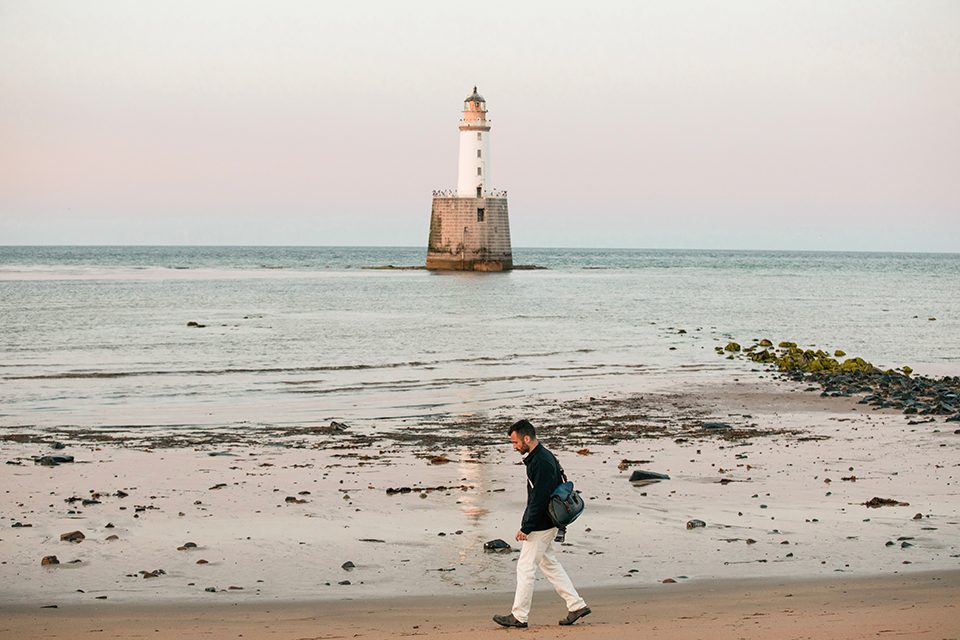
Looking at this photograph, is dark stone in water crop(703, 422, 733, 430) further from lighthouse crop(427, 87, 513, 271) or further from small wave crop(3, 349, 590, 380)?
lighthouse crop(427, 87, 513, 271)

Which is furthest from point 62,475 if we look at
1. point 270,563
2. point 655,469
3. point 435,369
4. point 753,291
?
point 753,291

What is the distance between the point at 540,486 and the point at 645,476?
6.41 m

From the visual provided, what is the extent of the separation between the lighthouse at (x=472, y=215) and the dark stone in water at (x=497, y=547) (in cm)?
7833

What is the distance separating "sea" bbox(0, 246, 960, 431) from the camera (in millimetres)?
23188

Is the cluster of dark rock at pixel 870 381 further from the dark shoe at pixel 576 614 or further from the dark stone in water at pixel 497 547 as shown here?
the dark shoe at pixel 576 614

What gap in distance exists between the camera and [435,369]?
3042 centimetres

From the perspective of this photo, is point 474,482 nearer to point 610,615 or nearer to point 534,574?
point 610,615

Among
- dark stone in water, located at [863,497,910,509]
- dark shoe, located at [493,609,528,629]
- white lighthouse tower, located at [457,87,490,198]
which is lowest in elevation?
dark shoe, located at [493,609,528,629]

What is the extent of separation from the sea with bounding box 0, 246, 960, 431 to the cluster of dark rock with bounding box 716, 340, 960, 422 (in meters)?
1.55

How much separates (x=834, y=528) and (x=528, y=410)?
406 inches

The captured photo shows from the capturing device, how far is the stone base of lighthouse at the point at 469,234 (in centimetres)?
9081

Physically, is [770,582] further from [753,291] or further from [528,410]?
[753,291]

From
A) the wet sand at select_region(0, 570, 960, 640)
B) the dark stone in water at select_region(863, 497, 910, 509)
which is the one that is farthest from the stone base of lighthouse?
the wet sand at select_region(0, 570, 960, 640)

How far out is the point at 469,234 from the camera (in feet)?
303
